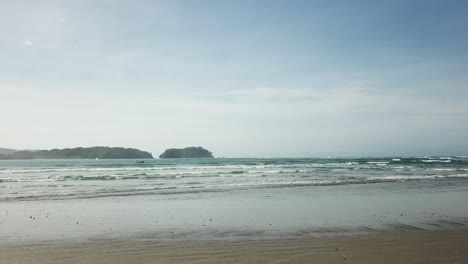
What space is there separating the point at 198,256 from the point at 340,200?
29.9 ft

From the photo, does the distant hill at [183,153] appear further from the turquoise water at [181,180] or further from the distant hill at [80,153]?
the turquoise water at [181,180]

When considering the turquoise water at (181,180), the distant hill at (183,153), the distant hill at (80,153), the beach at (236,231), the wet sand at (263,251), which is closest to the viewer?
the wet sand at (263,251)

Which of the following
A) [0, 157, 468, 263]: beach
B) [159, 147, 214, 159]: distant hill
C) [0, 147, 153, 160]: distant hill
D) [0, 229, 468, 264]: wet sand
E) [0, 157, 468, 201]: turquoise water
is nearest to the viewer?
[0, 229, 468, 264]: wet sand

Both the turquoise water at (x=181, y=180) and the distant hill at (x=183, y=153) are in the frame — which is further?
the distant hill at (x=183, y=153)

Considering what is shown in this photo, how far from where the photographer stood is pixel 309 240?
7641mm

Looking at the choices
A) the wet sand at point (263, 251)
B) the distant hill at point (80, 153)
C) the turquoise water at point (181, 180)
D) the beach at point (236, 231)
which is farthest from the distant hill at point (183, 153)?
the wet sand at point (263, 251)

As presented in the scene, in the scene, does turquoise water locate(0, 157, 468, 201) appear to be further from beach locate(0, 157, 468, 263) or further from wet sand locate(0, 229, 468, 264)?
wet sand locate(0, 229, 468, 264)

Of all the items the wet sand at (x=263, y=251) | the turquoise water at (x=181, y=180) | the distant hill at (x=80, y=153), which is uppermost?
the distant hill at (x=80, y=153)

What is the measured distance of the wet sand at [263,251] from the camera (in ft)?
20.6

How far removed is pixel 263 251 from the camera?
6.75 m

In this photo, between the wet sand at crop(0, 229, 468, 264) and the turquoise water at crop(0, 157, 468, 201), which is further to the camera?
the turquoise water at crop(0, 157, 468, 201)

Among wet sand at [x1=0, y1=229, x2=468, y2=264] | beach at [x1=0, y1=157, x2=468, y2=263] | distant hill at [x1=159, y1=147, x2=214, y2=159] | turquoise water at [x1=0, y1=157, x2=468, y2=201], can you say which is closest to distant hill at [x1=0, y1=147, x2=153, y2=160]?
distant hill at [x1=159, y1=147, x2=214, y2=159]

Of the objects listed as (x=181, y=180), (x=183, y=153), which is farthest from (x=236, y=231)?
(x=183, y=153)

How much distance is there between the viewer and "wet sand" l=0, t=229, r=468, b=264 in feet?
20.6
